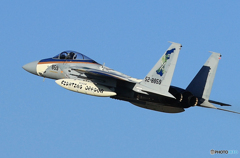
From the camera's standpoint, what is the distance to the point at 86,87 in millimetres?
24766

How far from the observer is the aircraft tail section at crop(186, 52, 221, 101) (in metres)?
25.2

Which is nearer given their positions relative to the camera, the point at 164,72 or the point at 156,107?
the point at 164,72

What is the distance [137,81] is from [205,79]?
3.64m

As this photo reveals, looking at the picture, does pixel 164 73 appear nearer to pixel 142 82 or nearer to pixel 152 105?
pixel 142 82

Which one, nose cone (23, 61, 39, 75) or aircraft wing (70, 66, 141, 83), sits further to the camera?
nose cone (23, 61, 39, 75)

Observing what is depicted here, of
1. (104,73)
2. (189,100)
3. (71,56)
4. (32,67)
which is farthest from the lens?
(32,67)

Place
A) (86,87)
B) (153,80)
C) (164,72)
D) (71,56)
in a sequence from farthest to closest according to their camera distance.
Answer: (71,56)
(86,87)
(153,80)
(164,72)

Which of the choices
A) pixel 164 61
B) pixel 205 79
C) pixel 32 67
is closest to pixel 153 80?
pixel 164 61

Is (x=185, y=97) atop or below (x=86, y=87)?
atop

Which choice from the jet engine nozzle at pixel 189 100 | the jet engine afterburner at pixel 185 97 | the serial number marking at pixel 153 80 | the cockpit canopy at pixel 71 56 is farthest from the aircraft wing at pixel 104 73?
the jet engine nozzle at pixel 189 100

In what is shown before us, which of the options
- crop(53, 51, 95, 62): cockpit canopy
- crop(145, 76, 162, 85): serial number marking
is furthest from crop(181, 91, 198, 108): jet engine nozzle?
crop(53, 51, 95, 62): cockpit canopy

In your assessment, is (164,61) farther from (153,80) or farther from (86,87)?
(86,87)

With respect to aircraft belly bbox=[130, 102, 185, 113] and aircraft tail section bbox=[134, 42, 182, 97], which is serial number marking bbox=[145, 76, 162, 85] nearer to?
aircraft tail section bbox=[134, 42, 182, 97]

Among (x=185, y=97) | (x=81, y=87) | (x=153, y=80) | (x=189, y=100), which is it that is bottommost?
(x=81, y=87)
